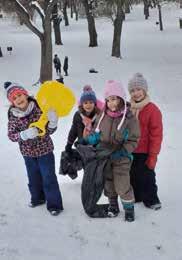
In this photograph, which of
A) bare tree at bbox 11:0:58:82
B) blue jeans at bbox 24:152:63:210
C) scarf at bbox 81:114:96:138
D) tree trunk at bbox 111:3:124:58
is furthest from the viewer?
tree trunk at bbox 111:3:124:58

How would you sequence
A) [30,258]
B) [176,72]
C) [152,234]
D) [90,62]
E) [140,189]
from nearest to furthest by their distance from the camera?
[30,258], [152,234], [140,189], [176,72], [90,62]

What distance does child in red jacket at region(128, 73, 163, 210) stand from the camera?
5.53 m

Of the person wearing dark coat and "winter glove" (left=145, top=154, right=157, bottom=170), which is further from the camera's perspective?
the person wearing dark coat

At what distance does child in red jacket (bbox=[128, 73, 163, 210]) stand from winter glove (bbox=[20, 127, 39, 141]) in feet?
3.82

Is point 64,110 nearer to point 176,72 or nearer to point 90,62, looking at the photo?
point 176,72

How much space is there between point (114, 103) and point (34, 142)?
1.04 meters

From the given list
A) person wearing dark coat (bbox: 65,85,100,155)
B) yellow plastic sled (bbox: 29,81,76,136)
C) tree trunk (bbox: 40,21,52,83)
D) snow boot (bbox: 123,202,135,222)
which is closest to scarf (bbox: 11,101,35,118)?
yellow plastic sled (bbox: 29,81,76,136)

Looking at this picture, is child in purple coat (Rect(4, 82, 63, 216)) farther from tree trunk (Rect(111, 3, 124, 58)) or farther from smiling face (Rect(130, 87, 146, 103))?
tree trunk (Rect(111, 3, 124, 58))

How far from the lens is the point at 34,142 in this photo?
18.0ft

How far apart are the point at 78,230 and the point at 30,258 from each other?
2.39ft

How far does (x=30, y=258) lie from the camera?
4871mm

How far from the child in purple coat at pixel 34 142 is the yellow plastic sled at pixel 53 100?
6 cm

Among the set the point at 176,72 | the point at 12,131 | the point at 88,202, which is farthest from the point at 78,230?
the point at 176,72

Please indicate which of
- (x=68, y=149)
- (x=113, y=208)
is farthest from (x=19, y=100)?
(x=113, y=208)
